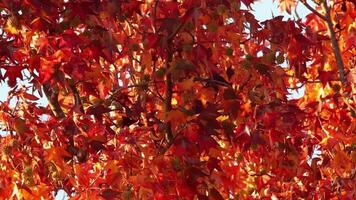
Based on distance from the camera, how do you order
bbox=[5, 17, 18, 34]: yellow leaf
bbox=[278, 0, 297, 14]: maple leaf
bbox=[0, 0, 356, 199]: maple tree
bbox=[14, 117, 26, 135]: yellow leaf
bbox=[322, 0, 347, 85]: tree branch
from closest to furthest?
bbox=[0, 0, 356, 199]: maple tree, bbox=[5, 17, 18, 34]: yellow leaf, bbox=[14, 117, 26, 135]: yellow leaf, bbox=[322, 0, 347, 85]: tree branch, bbox=[278, 0, 297, 14]: maple leaf

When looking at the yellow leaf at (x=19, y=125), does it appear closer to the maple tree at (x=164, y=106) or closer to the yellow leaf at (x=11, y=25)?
the maple tree at (x=164, y=106)

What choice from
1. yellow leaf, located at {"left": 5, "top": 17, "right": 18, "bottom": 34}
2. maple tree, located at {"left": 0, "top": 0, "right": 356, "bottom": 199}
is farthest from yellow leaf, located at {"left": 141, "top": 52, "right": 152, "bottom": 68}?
yellow leaf, located at {"left": 5, "top": 17, "right": 18, "bottom": 34}

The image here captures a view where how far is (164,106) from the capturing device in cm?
463

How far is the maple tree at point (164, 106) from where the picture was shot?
403 centimetres

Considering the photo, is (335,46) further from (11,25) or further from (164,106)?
(11,25)

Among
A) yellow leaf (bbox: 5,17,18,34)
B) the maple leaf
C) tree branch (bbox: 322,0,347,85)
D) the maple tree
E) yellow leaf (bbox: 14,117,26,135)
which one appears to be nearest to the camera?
the maple tree

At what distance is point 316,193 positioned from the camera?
544 centimetres

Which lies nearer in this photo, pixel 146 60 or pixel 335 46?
pixel 146 60

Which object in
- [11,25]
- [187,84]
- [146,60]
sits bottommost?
[187,84]

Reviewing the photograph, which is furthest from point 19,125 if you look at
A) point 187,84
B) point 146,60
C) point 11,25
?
point 187,84

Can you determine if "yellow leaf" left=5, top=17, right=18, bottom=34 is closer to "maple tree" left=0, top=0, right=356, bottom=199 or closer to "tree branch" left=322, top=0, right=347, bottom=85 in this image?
"maple tree" left=0, top=0, right=356, bottom=199

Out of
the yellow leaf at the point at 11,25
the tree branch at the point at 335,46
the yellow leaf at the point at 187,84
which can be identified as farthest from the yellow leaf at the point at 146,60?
the tree branch at the point at 335,46

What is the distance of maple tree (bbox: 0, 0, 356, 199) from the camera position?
159 inches

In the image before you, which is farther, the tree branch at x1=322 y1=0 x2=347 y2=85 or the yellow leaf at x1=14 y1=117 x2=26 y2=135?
the tree branch at x1=322 y1=0 x2=347 y2=85
